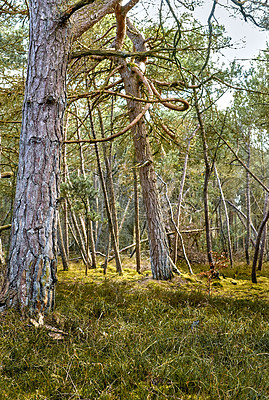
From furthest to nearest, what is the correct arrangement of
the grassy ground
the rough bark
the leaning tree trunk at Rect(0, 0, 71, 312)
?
the rough bark < the leaning tree trunk at Rect(0, 0, 71, 312) < the grassy ground

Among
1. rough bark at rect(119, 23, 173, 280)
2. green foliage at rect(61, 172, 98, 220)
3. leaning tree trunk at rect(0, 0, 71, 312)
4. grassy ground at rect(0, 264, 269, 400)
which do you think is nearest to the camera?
grassy ground at rect(0, 264, 269, 400)

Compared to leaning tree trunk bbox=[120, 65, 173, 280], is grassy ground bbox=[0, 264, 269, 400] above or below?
below

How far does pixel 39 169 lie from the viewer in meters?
3.55

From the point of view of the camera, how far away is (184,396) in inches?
75.4

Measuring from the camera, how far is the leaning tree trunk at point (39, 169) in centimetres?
337

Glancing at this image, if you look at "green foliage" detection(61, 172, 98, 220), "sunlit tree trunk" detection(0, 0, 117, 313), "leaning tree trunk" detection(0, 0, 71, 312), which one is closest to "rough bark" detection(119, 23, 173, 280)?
"green foliage" detection(61, 172, 98, 220)

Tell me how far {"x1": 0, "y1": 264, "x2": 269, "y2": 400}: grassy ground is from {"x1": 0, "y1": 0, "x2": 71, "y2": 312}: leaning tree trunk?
34 centimetres

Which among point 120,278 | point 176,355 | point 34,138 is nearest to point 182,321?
point 176,355

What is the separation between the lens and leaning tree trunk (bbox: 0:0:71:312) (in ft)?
11.1

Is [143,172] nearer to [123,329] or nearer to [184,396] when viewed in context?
[123,329]

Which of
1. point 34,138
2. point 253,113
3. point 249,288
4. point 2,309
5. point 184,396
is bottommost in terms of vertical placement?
point 249,288

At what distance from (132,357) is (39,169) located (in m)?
2.25

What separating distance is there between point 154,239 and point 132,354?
4.89 meters

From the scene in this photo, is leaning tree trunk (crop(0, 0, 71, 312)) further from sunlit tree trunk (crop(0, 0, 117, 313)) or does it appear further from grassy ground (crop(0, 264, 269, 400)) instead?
grassy ground (crop(0, 264, 269, 400))
